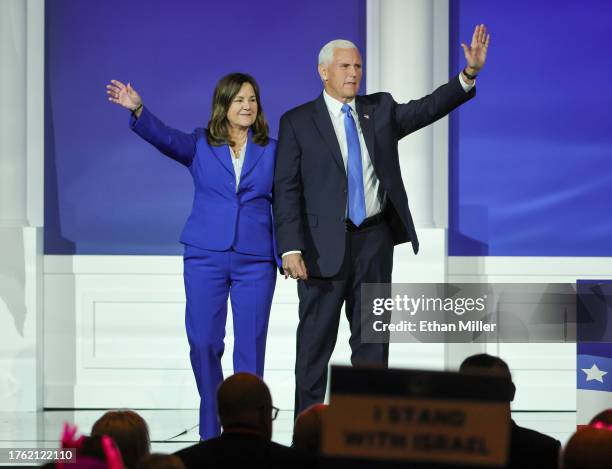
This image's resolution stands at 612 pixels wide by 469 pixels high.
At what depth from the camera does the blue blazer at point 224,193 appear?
4.19 metres

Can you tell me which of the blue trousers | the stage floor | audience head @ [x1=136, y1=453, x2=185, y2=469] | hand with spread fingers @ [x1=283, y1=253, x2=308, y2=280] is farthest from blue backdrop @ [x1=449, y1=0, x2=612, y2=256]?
audience head @ [x1=136, y1=453, x2=185, y2=469]

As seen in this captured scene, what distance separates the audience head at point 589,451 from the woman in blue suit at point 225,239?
2133 mm

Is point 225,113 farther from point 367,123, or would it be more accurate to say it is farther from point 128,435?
point 128,435

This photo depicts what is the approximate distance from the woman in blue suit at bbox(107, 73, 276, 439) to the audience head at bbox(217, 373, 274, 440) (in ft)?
5.69

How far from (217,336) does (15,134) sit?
6.89 ft

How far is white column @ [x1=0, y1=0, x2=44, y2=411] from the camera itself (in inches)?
224

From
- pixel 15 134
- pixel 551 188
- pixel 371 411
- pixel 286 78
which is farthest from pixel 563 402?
pixel 371 411

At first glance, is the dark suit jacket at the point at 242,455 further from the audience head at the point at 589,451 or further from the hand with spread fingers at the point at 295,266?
the hand with spread fingers at the point at 295,266

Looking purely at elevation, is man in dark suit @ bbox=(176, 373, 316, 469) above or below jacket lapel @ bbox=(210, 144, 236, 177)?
below

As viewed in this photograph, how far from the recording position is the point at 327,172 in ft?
13.4

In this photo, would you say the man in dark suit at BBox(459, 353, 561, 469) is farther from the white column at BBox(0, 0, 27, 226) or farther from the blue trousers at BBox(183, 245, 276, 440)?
the white column at BBox(0, 0, 27, 226)

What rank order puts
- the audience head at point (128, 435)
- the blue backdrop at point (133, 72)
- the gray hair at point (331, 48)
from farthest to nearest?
the blue backdrop at point (133, 72) < the gray hair at point (331, 48) < the audience head at point (128, 435)

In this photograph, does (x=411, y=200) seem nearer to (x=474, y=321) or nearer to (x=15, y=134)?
(x=474, y=321)

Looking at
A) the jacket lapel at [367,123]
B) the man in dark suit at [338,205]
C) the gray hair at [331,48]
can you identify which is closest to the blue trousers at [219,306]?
the man in dark suit at [338,205]
